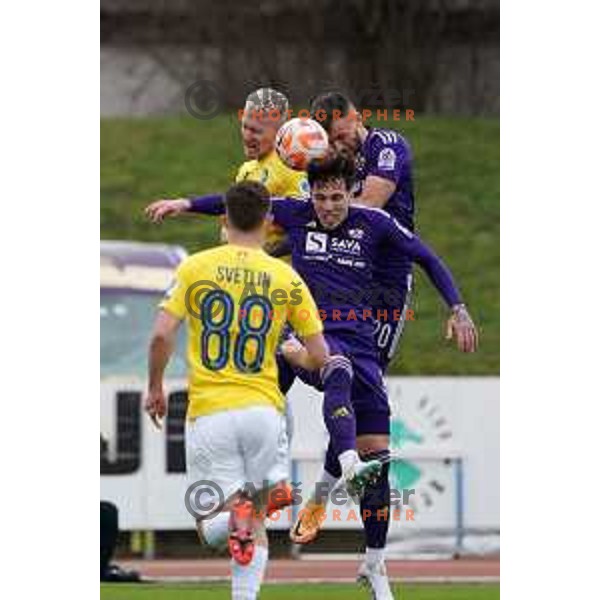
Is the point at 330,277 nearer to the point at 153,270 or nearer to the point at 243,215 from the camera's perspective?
the point at 243,215

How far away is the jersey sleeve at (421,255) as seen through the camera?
41.3 feet

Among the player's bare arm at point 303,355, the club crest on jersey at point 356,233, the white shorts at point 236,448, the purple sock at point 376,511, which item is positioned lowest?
the purple sock at point 376,511

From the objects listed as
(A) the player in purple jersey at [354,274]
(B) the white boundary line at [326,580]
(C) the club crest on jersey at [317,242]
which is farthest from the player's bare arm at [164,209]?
(B) the white boundary line at [326,580]

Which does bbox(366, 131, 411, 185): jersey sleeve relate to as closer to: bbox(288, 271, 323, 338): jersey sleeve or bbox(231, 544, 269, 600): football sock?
bbox(288, 271, 323, 338): jersey sleeve

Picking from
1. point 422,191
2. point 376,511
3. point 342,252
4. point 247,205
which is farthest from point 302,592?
point 422,191

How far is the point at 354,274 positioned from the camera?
41.7 ft

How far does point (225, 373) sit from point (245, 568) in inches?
38.7

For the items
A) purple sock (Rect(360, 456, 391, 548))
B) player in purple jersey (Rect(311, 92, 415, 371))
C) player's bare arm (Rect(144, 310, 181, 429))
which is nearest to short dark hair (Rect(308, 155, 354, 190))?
player in purple jersey (Rect(311, 92, 415, 371))

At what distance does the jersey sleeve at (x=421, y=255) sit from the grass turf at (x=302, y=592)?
2627 mm

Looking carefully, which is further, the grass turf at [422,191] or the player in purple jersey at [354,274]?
the grass turf at [422,191]

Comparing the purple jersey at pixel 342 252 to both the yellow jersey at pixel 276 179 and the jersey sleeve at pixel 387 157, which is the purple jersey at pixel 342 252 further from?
the jersey sleeve at pixel 387 157

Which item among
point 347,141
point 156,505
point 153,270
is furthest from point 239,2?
point 347,141

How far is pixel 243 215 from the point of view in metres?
11.0

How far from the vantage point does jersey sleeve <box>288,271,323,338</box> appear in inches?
437
